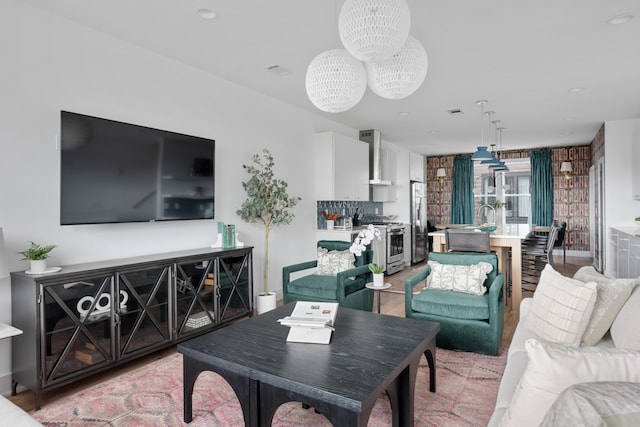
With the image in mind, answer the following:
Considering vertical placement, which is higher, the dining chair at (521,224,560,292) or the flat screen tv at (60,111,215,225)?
the flat screen tv at (60,111,215,225)

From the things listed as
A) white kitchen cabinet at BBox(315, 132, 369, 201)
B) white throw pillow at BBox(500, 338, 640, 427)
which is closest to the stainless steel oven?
white kitchen cabinet at BBox(315, 132, 369, 201)

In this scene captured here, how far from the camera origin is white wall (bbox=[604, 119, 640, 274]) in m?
6.23

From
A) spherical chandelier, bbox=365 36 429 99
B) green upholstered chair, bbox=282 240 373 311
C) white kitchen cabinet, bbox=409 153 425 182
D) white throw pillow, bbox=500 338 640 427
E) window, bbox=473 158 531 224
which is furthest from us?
window, bbox=473 158 531 224

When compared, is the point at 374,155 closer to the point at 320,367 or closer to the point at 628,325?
the point at 628,325

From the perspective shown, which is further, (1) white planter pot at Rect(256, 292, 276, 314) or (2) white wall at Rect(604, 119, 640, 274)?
(2) white wall at Rect(604, 119, 640, 274)

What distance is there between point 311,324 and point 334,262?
6.46 feet

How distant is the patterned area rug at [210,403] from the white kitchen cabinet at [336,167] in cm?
325

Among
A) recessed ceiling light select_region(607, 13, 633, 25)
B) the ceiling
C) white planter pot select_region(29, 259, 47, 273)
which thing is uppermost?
the ceiling

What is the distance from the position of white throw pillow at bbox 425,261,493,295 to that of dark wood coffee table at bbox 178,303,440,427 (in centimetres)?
105

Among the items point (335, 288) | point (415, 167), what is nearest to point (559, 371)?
point (335, 288)

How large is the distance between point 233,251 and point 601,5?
136 inches

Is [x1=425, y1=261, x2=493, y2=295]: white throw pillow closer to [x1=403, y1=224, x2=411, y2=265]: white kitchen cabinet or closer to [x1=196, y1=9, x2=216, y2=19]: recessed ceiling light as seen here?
[x1=196, y1=9, x2=216, y2=19]: recessed ceiling light

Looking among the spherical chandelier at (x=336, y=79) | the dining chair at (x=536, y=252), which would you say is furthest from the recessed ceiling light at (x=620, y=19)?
the dining chair at (x=536, y=252)

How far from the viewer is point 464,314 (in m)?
3.16
